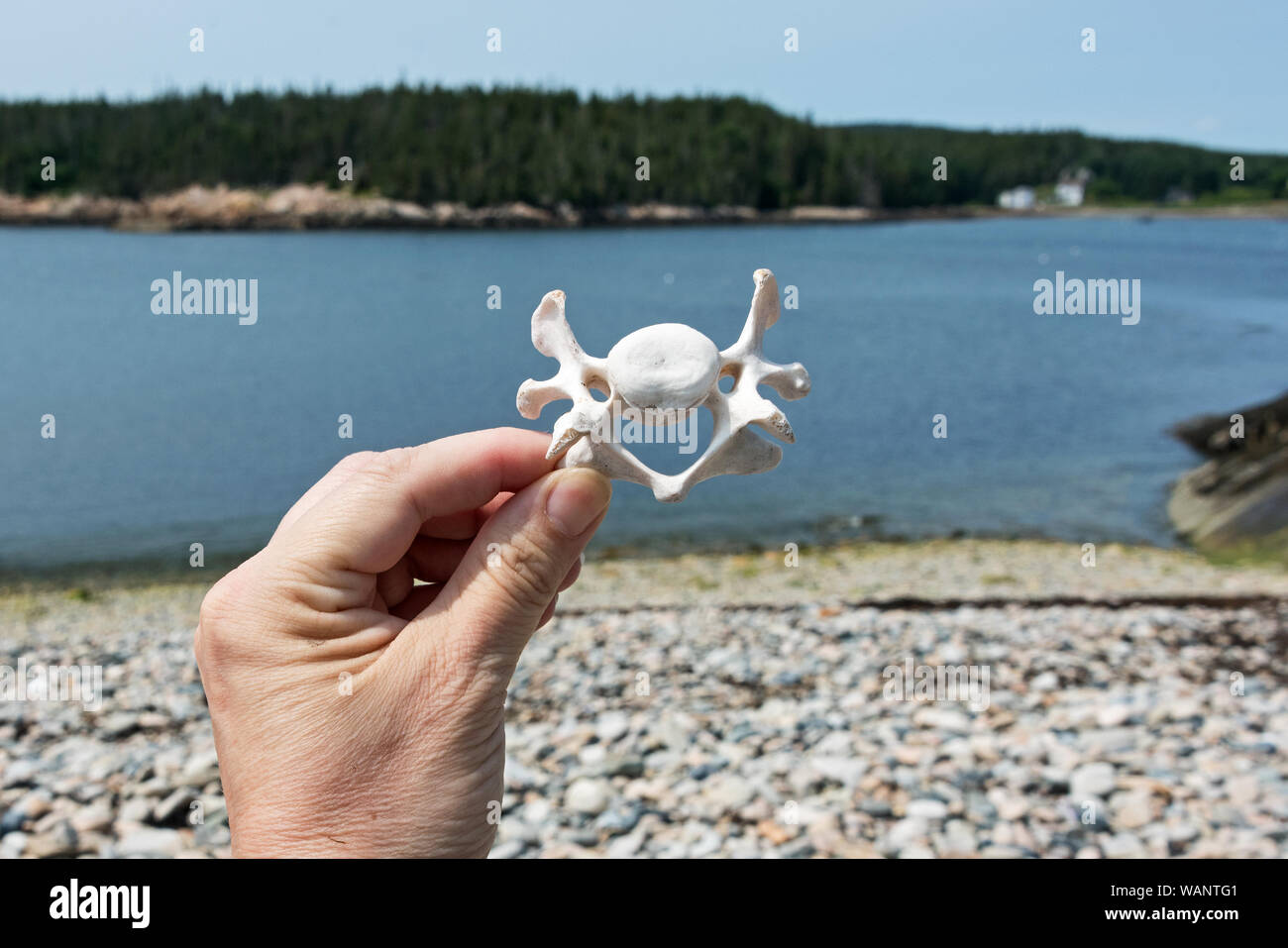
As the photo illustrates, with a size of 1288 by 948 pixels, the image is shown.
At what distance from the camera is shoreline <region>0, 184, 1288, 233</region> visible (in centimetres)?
9419

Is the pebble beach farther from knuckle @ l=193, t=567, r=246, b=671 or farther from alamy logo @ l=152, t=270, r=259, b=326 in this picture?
alamy logo @ l=152, t=270, r=259, b=326

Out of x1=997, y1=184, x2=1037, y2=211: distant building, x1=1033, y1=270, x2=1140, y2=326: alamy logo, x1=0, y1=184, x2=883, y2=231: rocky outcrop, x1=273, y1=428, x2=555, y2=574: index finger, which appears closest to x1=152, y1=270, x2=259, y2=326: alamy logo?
x1=1033, y1=270, x2=1140, y2=326: alamy logo

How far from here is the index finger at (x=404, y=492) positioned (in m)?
3.00

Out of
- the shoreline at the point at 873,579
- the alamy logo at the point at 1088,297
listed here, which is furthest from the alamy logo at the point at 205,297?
the alamy logo at the point at 1088,297

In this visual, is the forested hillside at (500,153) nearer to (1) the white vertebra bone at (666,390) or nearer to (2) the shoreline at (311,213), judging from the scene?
(2) the shoreline at (311,213)

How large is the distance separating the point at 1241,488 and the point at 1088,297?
135 ft

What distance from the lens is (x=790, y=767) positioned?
23.0ft

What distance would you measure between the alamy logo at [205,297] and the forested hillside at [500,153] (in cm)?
4679

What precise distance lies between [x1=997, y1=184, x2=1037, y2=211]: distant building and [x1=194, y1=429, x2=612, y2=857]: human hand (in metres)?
152

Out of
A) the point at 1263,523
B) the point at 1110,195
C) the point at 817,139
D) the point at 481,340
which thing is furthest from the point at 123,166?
the point at 1110,195

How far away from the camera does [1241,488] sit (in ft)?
53.4

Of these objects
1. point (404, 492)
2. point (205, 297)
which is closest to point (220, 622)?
point (404, 492)
